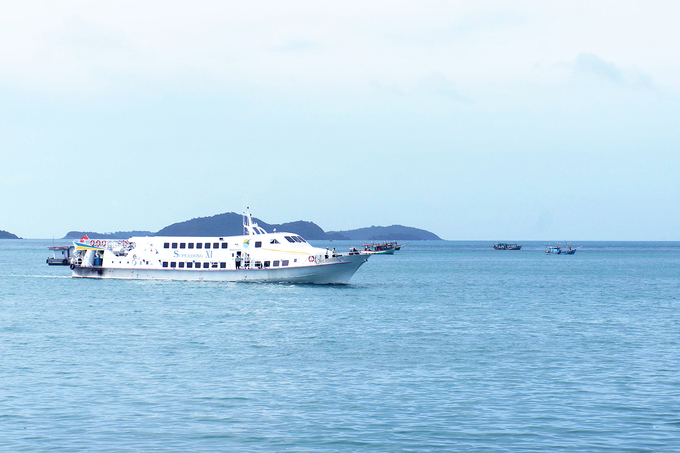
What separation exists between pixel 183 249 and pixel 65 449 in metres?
58.7

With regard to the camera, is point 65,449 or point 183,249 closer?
point 65,449

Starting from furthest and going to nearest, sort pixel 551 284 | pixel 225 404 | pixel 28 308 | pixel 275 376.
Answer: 1. pixel 551 284
2. pixel 28 308
3. pixel 275 376
4. pixel 225 404

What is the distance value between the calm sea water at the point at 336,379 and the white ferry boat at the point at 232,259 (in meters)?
15.7

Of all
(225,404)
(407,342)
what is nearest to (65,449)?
(225,404)

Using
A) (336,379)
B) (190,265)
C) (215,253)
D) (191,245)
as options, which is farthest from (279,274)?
(336,379)

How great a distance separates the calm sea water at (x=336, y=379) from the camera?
749 inches

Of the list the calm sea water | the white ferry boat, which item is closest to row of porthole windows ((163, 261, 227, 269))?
the white ferry boat

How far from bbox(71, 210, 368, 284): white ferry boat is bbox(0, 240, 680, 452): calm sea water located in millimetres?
15746

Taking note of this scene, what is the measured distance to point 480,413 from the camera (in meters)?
21.3

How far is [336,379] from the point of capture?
86.9ft

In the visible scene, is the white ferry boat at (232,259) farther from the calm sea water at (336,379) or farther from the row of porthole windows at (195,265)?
the calm sea water at (336,379)

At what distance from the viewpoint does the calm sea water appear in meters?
19.0

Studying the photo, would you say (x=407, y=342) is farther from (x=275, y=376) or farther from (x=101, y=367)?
(x=101, y=367)

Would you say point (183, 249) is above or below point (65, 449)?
above
